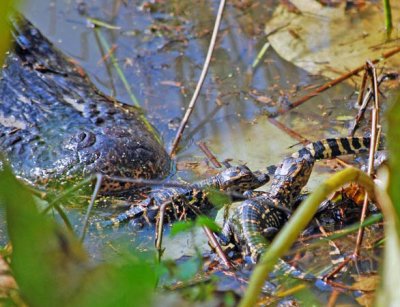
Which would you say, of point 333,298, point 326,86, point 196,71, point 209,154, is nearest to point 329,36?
point 326,86

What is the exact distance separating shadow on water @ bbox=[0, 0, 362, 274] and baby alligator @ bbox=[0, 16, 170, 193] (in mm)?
341

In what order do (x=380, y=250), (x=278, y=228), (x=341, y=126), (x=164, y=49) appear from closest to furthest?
(x=380, y=250), (x=278, y=228), (x=341, y=126), (x=164, y=49)

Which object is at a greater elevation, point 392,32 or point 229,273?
point 392,32

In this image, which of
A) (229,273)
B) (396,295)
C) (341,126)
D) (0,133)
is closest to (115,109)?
(0,133)

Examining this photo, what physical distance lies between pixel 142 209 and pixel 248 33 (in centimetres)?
333

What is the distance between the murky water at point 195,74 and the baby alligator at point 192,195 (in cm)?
15

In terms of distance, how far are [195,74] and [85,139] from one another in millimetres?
1795

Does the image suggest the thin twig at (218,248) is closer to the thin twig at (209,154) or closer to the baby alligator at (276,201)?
the baby alligator at (276,201)

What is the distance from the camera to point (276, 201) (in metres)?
5.42

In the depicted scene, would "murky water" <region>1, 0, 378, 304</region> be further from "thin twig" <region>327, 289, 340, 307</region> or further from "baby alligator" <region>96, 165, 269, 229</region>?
"thin twig" <region>327, 289, 340, 307</region>

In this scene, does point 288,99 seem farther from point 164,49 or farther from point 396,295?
point 396,295

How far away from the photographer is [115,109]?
277 inches

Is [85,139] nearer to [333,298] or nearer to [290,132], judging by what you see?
[290,132]

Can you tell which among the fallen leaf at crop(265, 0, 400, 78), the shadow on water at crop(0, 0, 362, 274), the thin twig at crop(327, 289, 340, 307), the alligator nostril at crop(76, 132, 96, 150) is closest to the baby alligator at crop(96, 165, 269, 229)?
the shadow on water at crop(0, 0, 362, 274)
